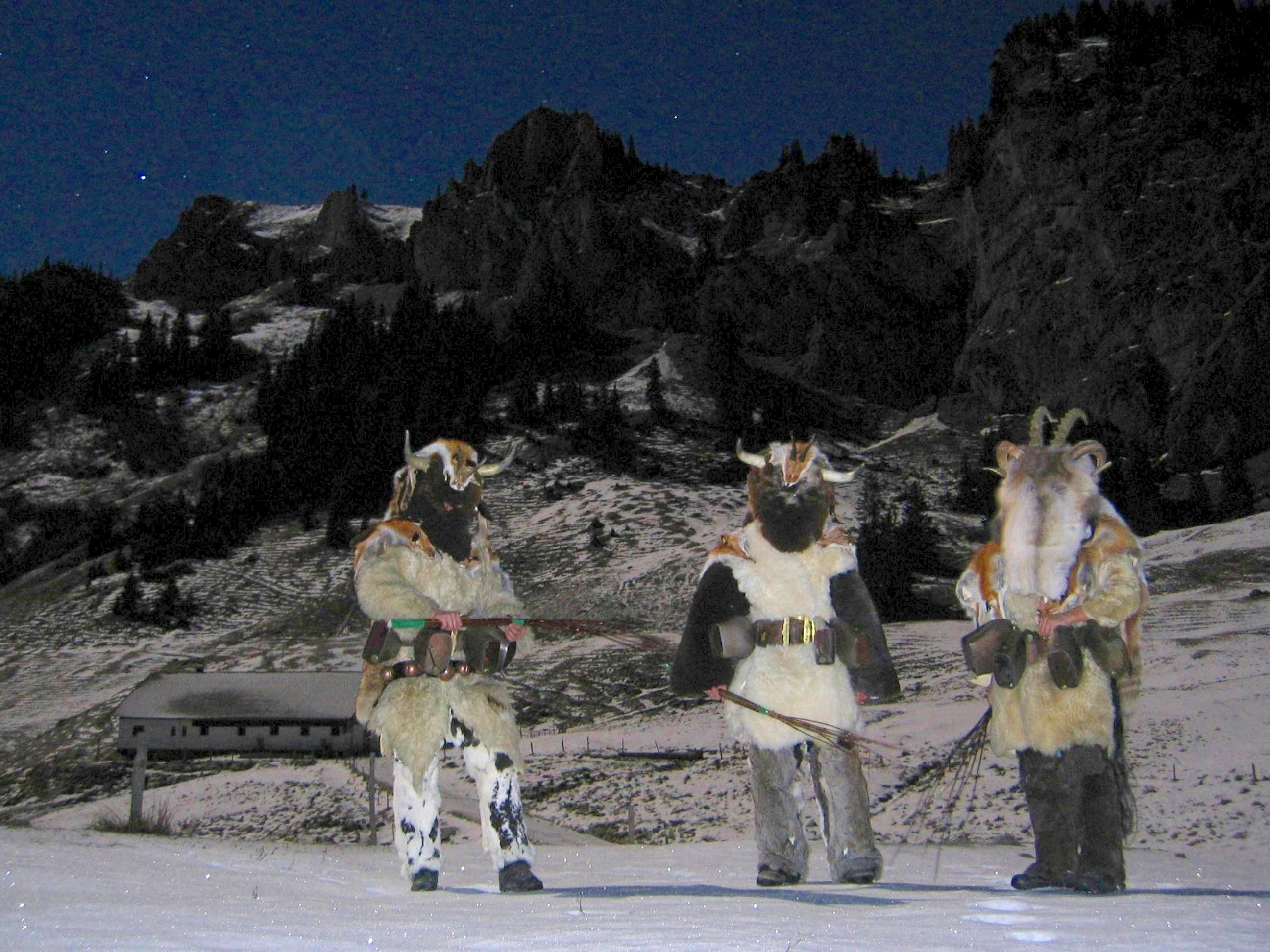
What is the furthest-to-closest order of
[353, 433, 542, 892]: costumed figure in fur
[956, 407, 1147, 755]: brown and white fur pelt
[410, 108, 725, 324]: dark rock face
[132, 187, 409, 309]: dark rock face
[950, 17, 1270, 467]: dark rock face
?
[132, 187, 409, 309]: dark rock face
[410, 108, 725, 324]: dark rock face
[950, 17, 1270, 467]: dark rock face
[353, 433, 542, 892]: costumed figure in fur
[956, 407, 1147, 755]: brown and white fur pelt

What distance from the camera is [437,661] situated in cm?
593

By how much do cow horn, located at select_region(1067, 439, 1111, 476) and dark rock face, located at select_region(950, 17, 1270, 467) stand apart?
76.1 meters

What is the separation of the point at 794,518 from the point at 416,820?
2710 millimetres

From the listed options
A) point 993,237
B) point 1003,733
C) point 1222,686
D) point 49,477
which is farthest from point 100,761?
point 993,237

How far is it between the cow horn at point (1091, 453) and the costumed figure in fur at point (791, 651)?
50.6 inches

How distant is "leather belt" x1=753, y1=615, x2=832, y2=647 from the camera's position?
621 centimetres

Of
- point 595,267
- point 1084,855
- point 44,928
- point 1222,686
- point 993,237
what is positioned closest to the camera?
point 44,928

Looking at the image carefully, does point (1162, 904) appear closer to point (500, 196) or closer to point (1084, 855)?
point (1084, 855)

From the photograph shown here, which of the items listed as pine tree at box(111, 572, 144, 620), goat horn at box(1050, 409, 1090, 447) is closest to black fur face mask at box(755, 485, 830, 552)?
goat horn at box(1050, 409, 1090, 447)

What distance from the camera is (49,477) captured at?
85.6 m

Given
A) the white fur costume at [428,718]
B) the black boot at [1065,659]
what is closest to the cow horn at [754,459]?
the white fur costume at [428,718]

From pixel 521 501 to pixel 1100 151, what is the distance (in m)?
62.9

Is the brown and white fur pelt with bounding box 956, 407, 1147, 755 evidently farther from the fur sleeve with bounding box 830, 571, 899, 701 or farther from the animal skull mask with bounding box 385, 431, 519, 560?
the animal skull mask with bounding box 385, 431, 519, 560

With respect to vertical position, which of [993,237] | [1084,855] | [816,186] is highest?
[816,186]
